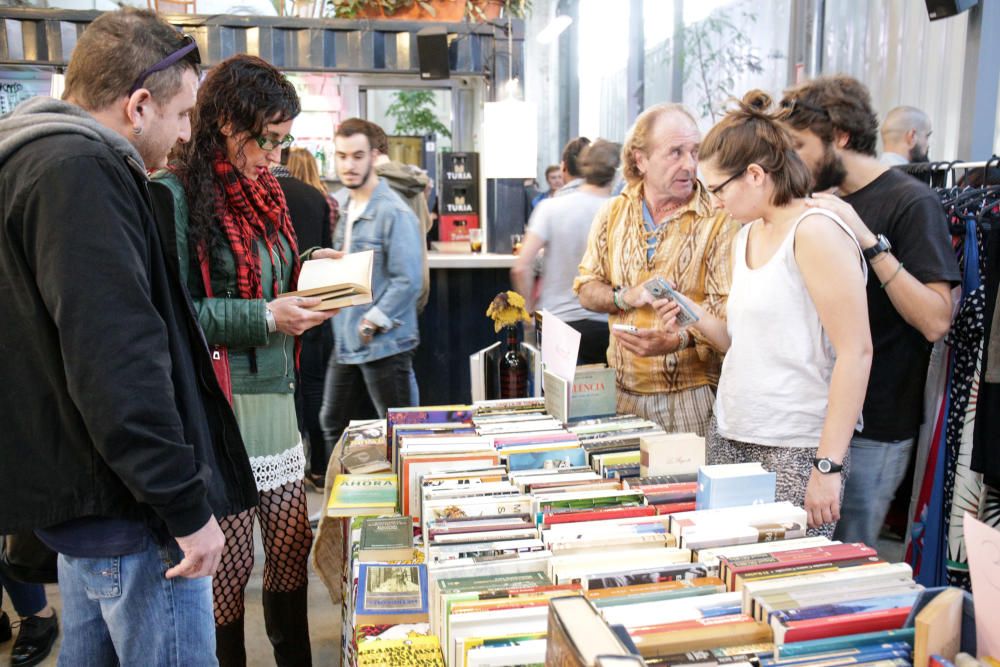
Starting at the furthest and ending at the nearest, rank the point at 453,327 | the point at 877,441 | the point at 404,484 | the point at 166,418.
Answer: the point at 453,327 < the point at 877,441 < the point at 404,484 < the point at 166,418

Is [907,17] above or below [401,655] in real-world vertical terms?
above

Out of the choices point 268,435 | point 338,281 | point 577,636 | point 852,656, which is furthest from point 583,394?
point 577,636

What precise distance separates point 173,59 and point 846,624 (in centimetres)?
137

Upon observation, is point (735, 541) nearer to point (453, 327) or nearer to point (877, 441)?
point (877, 441)

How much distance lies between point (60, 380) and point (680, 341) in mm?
1578

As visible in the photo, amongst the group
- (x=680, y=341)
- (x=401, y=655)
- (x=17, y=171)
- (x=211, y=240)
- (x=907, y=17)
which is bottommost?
(x=401, y=655)

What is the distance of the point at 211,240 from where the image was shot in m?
1.82

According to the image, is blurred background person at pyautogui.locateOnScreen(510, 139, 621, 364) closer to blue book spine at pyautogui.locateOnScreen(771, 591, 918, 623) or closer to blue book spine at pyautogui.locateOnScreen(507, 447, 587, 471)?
blue book spine at pyautogui.locateOnScreen(507, 447, 587, 471)

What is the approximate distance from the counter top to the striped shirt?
2.55 metres

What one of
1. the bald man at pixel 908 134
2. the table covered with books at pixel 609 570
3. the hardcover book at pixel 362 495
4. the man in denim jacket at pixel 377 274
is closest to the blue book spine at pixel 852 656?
the table covered with books at pixel 609 570

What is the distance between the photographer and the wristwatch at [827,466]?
167 cm

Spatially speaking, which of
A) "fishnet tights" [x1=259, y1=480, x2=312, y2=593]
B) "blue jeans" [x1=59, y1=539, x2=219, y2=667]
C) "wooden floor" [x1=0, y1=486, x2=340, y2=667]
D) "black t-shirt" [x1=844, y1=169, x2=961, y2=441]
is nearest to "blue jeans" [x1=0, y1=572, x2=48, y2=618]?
"wooden floor" [x1=0, y1=486, x2=340, y2=667]

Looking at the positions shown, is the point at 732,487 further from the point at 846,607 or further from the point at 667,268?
the point at 667,268

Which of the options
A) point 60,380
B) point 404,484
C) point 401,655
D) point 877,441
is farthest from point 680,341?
point 60,380
